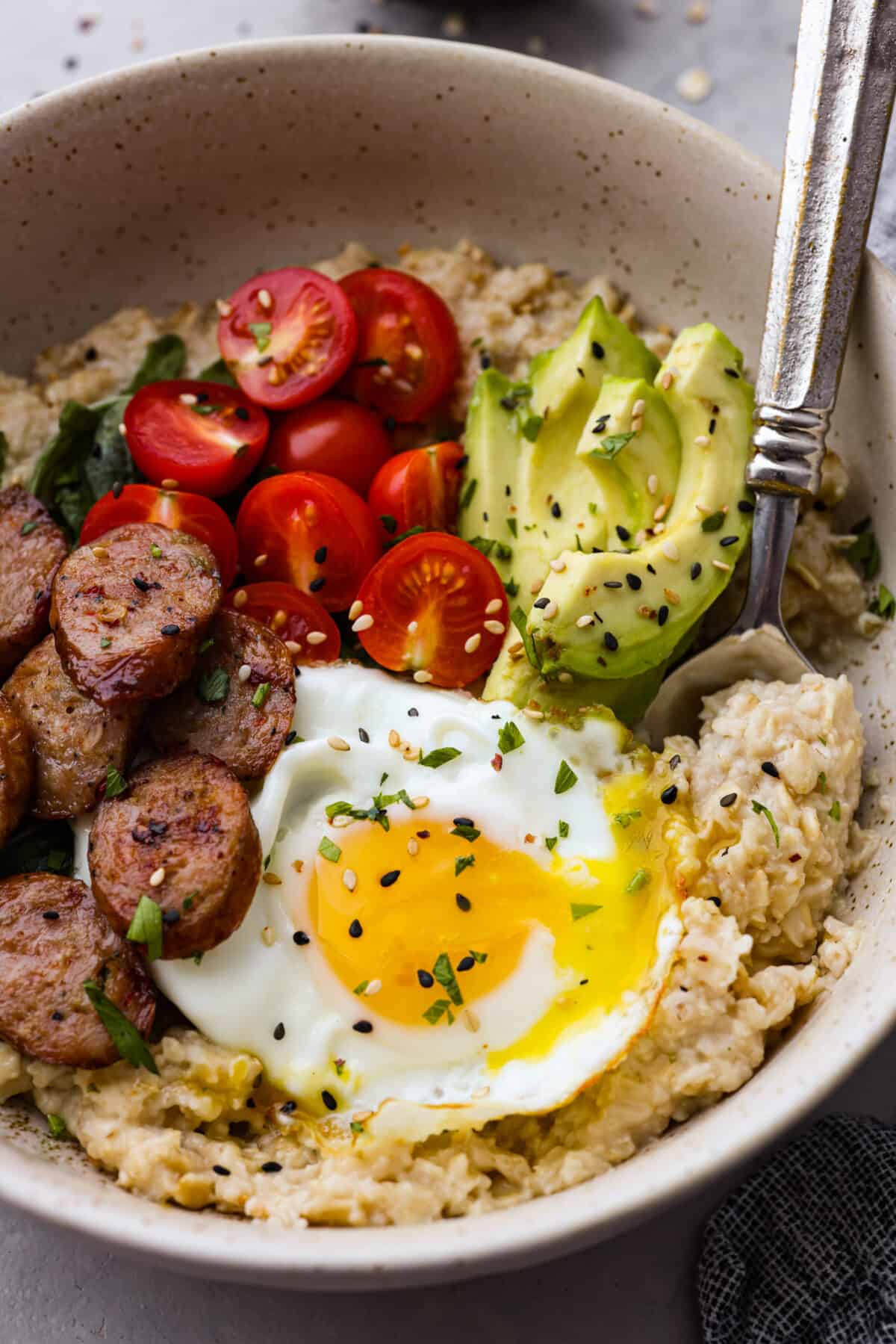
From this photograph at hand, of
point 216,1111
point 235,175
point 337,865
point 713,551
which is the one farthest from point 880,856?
point 235,175

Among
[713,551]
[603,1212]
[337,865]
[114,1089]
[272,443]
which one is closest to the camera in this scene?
[603,1212]

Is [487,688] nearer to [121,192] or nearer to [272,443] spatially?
[272,443]

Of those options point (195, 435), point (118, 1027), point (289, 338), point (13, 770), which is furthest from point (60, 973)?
point (289, 338)

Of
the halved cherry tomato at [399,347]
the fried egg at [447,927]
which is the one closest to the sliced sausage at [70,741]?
A: the fried egg at [447,927]

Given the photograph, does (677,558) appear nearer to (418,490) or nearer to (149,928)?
(418,490)

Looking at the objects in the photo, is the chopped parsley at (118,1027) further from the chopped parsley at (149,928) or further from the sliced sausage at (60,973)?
the chopped parsley at (149,928)

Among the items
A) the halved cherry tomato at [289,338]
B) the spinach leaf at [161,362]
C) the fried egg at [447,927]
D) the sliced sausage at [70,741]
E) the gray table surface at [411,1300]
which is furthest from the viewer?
the spinach leaf at [161,362]

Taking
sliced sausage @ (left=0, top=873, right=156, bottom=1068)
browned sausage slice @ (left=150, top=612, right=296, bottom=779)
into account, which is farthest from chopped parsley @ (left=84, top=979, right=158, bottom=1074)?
browned sausage slice @ (left=150, top=612, right=296, bottom=779)
